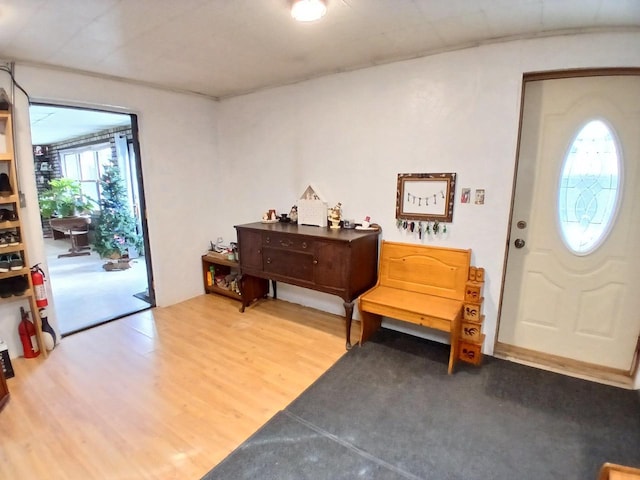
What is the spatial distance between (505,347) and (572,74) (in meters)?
2.03

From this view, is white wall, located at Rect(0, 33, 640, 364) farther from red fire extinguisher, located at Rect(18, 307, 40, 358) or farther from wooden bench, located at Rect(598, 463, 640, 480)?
wooden bench, located at Rect(598, 463, 640, 480)

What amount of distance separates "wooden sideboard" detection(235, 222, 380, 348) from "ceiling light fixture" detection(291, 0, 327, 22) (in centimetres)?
145

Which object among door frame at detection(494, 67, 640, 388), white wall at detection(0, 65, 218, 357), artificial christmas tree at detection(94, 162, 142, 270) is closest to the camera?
door frame at detection(494, 67, 640, 388)

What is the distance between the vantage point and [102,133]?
6.43 meters

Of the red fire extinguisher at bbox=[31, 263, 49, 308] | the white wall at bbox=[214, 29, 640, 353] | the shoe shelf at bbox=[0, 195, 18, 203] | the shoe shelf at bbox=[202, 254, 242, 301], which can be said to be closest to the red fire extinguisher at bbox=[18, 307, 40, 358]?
the red fire extinguisher at bbox=[31, 263, 49, 308]

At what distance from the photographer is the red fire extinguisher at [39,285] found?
2588 millimetres

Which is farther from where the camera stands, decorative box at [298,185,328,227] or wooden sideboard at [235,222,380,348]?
decorative box at [298,185,328,227]

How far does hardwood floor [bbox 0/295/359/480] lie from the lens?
1.72 meters

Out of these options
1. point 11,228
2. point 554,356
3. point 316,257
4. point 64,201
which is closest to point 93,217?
point 64,201

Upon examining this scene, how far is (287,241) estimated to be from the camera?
9.59 ft

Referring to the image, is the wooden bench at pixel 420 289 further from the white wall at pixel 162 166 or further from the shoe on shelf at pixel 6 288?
the shoe on shelf at pixel 6 288

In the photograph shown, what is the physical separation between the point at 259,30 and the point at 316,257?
5.42 ft

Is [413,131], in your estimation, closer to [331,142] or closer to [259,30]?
[331,142]

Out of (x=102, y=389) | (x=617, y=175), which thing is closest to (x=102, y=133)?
(x=102, y=389)
